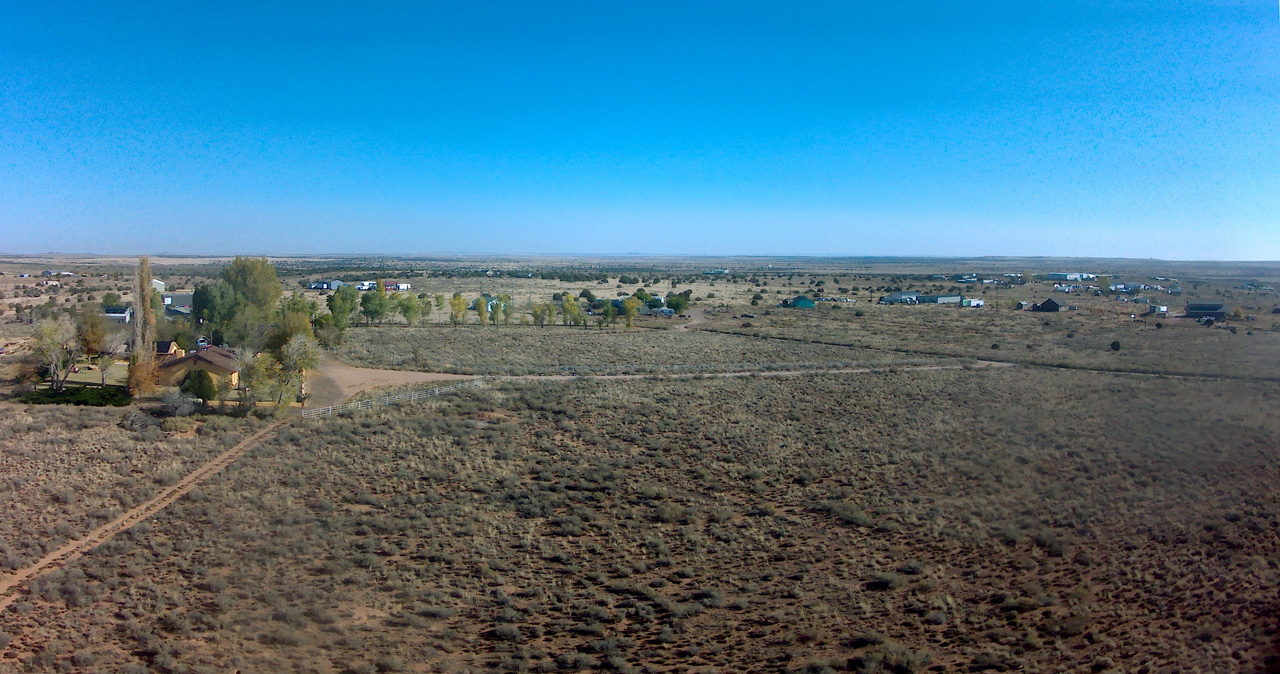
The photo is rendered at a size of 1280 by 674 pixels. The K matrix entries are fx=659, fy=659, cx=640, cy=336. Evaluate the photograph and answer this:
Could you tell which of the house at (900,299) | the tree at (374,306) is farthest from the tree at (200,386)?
the house at (900,299)

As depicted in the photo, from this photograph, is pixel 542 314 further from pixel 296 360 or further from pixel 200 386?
pixel 200 386

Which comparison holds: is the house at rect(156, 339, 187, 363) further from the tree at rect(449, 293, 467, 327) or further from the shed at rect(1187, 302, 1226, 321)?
the shed at rect(1187, 302, 1226, 321)

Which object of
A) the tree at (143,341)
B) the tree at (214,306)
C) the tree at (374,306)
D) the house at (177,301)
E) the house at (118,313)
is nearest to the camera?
the tree at (143,341)

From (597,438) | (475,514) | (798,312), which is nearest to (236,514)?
(475,514)

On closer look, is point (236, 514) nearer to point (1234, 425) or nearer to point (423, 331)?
point (1234, 425)

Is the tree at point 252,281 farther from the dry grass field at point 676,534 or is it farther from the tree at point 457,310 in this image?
the dry grass field at point 676,534

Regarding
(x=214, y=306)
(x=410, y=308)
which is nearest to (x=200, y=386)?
(x=214, y=306)
